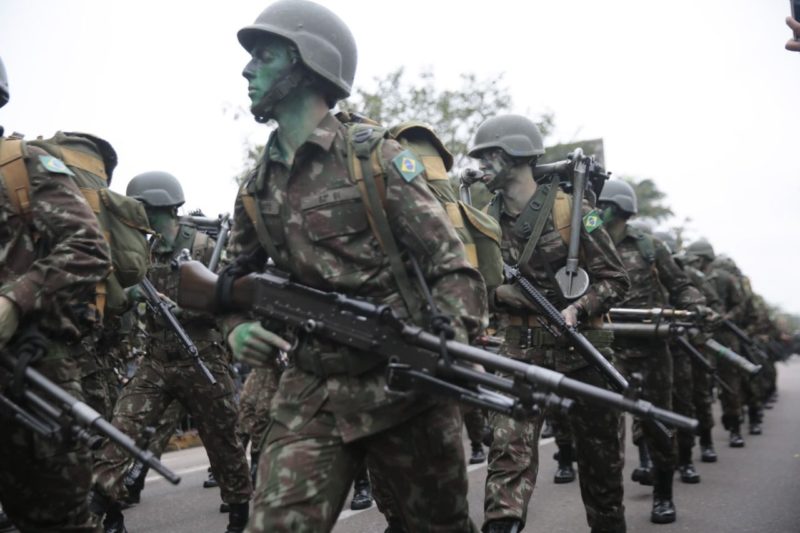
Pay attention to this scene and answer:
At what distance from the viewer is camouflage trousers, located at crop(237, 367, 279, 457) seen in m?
7.30

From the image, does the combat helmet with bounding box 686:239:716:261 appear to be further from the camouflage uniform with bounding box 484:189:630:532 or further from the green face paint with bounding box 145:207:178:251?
the green face paint with bounding box 145:207:178:251

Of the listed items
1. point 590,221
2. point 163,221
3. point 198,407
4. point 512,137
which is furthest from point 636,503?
point 163,221

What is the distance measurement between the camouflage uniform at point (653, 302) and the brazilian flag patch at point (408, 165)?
405cm

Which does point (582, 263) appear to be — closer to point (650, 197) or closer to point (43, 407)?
point (43, 407)

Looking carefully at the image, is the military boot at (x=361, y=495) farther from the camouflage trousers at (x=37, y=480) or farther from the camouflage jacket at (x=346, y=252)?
the camouflage jacket at (x=346, y=252)

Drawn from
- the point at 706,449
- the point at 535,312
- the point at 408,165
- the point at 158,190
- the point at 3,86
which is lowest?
the point at 706,449

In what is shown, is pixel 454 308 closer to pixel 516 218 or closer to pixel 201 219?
pixel 516 218

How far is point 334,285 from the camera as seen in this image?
335 cm

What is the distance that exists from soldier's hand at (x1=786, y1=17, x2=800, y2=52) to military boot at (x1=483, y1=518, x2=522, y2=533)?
270 cm

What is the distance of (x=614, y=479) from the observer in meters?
5.17

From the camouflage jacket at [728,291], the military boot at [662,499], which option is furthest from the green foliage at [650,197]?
the military boot at [662,499]

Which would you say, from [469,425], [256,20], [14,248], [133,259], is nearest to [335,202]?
[256,20]

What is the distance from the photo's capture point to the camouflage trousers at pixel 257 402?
7.30m

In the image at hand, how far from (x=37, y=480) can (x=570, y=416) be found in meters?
2.62
